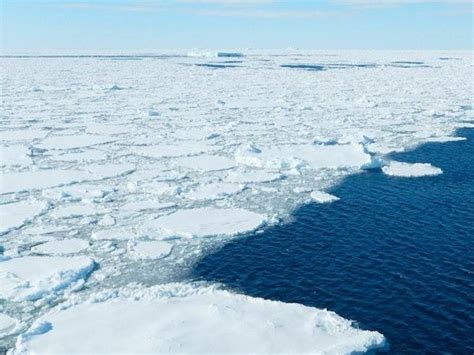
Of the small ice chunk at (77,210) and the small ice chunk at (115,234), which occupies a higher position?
the small ice chunk at (77,210)

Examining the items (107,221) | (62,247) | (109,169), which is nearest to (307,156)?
(109,169)

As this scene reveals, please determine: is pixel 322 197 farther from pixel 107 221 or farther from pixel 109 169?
pixel 109 169

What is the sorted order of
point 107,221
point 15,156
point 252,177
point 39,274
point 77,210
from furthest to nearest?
point 15,156
point 252,177
point 77,210
point 107,221
point 39,274

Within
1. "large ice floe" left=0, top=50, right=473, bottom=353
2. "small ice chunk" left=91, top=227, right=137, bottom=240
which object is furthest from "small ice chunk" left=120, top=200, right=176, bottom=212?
"small ice chunk" left=91, top=227, right=137, bottom=240

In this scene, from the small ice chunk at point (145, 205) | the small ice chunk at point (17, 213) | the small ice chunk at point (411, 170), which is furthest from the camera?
the small ice chunk at point (411, 170)

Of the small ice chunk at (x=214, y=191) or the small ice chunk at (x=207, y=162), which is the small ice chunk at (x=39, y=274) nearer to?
the small ice chunk at (x=214, y=191)

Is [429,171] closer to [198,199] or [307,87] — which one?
[198,199]

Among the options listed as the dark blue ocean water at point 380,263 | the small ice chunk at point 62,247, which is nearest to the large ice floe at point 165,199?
the small ice chunk at point 62,247
